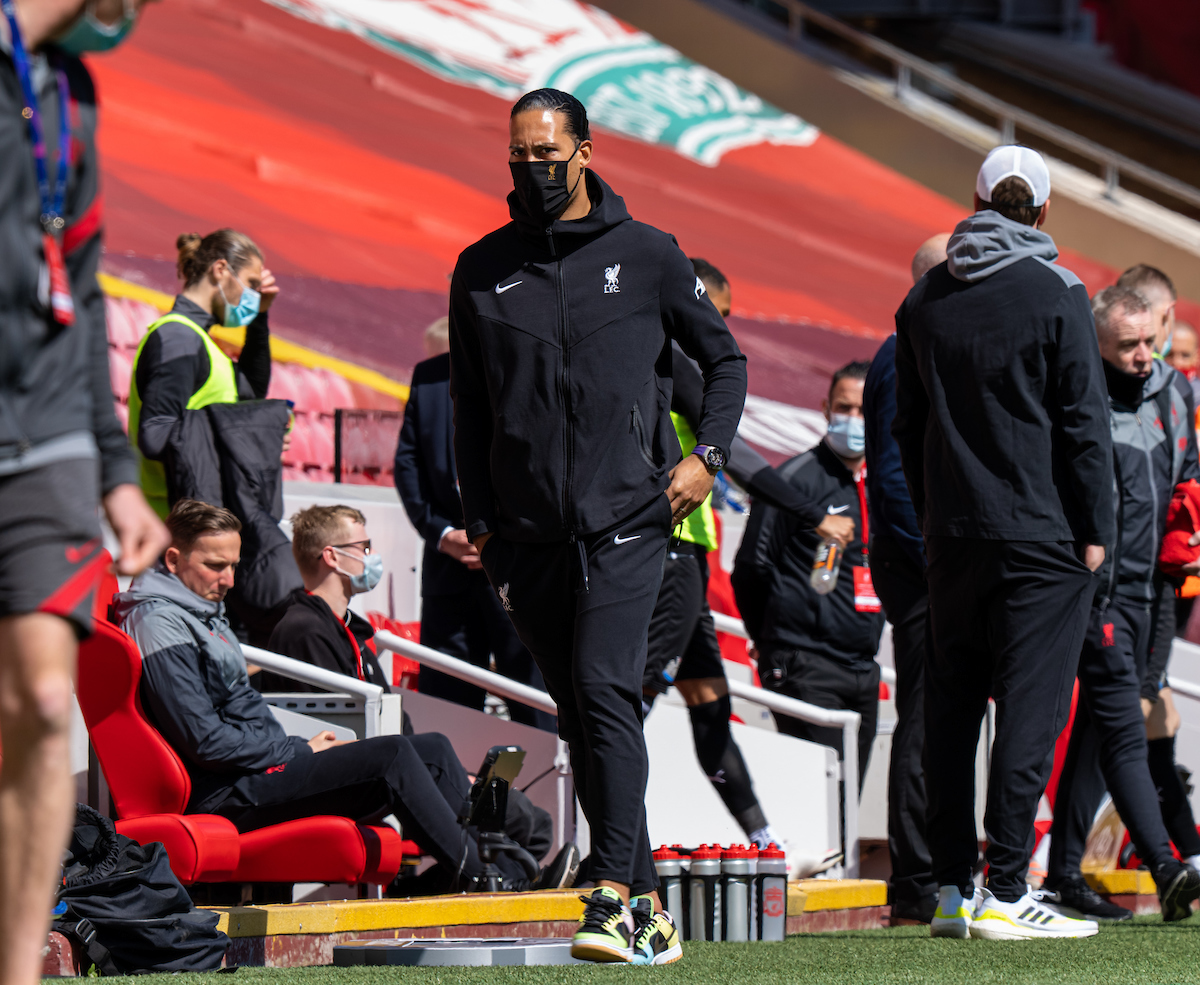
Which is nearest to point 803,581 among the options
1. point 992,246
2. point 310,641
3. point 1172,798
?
point 1172,798

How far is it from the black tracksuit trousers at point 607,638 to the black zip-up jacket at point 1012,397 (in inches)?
36.1

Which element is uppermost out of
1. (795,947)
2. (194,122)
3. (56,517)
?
(194,122)

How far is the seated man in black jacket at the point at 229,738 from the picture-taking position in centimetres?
473

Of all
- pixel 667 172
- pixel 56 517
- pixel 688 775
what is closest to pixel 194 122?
pixel 667 172

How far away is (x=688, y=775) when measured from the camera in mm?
6156

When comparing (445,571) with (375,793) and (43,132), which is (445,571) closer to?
(375,793)

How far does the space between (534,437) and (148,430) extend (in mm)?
2308

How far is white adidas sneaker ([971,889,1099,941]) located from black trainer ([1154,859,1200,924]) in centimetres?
82

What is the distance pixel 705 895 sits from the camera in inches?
194

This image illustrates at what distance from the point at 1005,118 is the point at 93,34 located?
2025 centimetres

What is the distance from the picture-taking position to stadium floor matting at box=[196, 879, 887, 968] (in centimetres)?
430

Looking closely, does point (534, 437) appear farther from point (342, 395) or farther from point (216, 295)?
point (342, 395)

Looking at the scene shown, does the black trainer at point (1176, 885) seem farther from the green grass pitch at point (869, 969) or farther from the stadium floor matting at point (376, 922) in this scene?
the stadium floor matting at point (376, 922)

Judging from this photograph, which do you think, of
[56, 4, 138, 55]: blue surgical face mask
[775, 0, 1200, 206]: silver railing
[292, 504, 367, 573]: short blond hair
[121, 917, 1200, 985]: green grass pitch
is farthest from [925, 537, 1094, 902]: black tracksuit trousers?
[775, 0, 1200, 206]: silver railing
